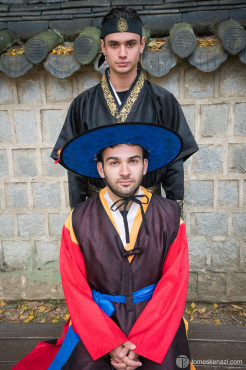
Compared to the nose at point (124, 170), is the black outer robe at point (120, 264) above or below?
below

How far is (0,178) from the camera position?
3.65 meters

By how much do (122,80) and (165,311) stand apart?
4.52 feet

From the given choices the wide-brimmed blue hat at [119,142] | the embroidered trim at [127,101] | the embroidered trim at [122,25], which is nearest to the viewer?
the wide-brimmed blue hat at [119,142]

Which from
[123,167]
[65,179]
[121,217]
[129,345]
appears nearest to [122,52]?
[123,167]

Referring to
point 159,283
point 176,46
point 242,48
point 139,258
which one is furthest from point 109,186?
point 242,48

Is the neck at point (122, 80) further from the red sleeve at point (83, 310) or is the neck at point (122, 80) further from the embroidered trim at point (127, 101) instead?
the red sleeve at point (83, 310)

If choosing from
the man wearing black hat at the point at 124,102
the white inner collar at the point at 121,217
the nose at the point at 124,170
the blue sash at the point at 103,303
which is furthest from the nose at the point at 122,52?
the blue sash at the point at 103,303

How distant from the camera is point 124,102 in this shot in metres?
2.14

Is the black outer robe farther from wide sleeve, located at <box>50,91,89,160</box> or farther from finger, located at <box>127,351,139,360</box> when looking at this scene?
wide sleeve, located at <box>50,91,89,160</box>

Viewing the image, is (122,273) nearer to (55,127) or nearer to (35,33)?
(55,127)

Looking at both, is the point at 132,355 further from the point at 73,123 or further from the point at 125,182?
the point at 73,123

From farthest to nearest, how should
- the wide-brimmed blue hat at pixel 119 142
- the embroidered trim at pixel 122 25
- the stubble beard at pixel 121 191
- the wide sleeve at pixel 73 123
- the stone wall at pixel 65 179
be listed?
the stone wall at pixel 65 179
the wide sleeve at pixel 73 123
the embroidered trim at pixel 122 25
the stubble beard at pixel 121 191
the wide-brimmed blue hat at pixel 119 142

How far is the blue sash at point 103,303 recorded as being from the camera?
1792 mm

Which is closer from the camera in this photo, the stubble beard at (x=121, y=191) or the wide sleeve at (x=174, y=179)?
the stubble beard at (x=121, y=191)
